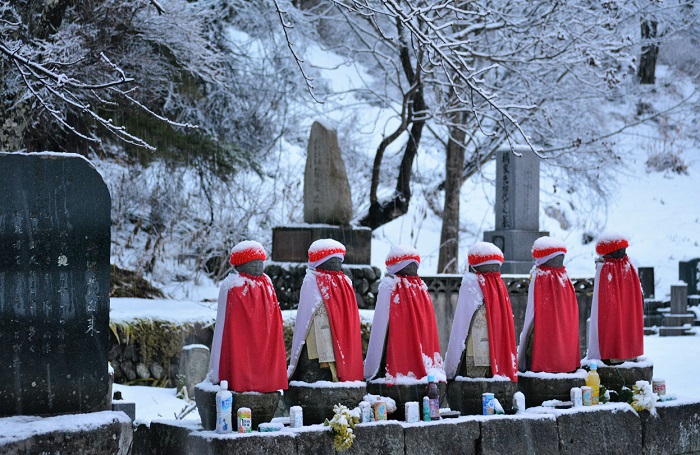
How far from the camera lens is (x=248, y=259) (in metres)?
6.10

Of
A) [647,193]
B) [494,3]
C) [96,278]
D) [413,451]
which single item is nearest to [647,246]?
[647,193]

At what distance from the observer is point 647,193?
26.2 m

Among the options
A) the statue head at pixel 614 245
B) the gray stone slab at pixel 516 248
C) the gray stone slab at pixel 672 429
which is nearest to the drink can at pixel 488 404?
the gray stone slab at pixel 672 429

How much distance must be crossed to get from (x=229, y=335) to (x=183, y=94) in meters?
9.91

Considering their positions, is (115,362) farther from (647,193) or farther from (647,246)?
(647,193)

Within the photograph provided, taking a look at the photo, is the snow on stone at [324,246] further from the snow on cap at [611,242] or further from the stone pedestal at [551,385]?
the snow on cap at [611,242]

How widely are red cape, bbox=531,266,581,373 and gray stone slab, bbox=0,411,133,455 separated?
A: 148 inches

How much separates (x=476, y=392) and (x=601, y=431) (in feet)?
3.64

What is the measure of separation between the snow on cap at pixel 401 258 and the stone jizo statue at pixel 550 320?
1.22m

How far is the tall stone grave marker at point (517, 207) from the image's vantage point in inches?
503

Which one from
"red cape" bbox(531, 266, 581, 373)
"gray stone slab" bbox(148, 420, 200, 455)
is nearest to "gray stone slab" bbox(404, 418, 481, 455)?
"red cape" bbox(531, 266, 581, 373)

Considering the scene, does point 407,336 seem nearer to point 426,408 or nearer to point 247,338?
point 426,408

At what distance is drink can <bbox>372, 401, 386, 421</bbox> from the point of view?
6.34m

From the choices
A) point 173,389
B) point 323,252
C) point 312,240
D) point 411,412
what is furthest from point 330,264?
point 312,240
